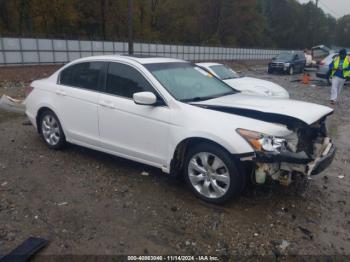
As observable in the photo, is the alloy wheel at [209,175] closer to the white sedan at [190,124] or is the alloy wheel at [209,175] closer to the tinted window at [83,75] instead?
the white sedan at [190,124]

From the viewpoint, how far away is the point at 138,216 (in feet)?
12.0

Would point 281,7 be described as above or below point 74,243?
above

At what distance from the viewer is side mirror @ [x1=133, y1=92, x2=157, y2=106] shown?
3930mm

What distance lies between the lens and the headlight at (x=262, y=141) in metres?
3.44

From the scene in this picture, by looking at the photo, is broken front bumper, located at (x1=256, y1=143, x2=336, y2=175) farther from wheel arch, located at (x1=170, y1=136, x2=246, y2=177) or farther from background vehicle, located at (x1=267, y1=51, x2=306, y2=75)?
background vehicle, located at (x1=267, y1=51, x2=306, y2=75)

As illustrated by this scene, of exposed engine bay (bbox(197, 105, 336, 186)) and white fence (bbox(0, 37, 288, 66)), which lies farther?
white fence (bbox(0, 37, 288, 66))

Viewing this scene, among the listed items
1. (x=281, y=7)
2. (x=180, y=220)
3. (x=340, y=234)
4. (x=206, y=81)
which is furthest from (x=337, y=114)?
(x=281, y=7)

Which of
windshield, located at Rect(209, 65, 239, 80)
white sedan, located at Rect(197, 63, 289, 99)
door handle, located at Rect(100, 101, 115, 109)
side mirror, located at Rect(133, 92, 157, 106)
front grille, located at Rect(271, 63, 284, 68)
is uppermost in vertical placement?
side mirror, located at Rect(133, 92, 157, 106)

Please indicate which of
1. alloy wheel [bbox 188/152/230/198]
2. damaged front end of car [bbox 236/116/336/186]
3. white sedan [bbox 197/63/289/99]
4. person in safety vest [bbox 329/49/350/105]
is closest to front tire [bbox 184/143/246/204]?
alloy wheel [bbox 188/152/230/198]

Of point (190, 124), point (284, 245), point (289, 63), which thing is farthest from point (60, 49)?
point (284, 245)

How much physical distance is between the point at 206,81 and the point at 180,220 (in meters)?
2.18

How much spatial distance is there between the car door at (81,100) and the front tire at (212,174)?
1609 mm

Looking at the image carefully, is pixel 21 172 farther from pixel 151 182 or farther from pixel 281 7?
pixel 281 7

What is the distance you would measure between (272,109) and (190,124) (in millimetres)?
980
